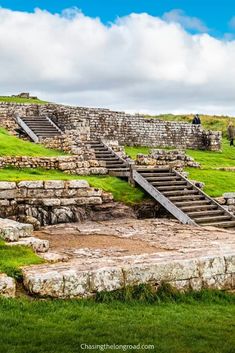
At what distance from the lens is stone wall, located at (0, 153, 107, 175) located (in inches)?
808

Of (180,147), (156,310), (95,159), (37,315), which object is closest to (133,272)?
(156,310)

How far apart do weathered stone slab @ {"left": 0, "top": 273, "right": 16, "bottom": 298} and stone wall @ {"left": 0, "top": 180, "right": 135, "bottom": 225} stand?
8012 mm

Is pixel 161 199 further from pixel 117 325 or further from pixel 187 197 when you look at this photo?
pixel 117 325

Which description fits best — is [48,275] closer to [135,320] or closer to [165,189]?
[135,320]

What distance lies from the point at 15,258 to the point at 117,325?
10.4 feet

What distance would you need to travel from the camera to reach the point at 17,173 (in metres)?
19.1

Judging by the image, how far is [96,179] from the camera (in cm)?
1977

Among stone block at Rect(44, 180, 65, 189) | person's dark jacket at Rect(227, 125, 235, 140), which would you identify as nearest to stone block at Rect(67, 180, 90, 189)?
stone block at Rect(44, 180, 65, 189)

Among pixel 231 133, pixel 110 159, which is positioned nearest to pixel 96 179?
pixel 110 159

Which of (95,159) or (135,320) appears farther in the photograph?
(95,159)

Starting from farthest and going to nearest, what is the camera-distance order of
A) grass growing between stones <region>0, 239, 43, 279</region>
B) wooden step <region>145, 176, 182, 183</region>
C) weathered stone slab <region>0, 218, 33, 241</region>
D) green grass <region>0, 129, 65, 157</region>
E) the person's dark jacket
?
the person's dark jacket
green grass <region>0, 129, 65, 157</region>
wooden step <region>145, 176, 182, 183</region>
weathered stone slab <region>0, 218, 33, 241</region>
grass growing between stones <region>0, 239, 43, 279</region>

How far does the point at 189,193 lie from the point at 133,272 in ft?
34.9

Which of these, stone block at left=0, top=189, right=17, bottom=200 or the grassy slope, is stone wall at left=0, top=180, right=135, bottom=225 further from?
the grassy slope

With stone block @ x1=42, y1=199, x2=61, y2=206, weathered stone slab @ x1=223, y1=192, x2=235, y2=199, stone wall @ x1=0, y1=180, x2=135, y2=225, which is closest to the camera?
stone wall @ x1=0, y1=180, x2=135, y2=225
